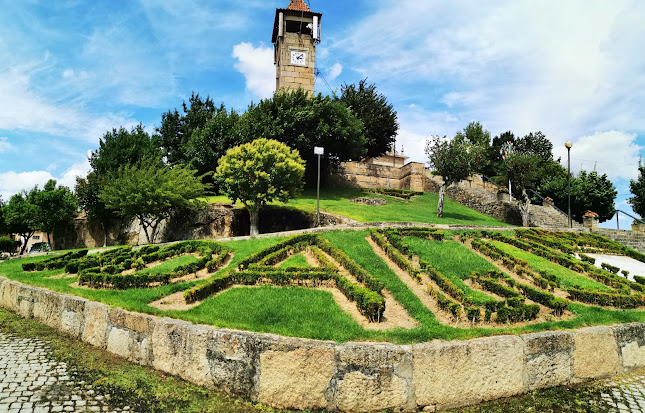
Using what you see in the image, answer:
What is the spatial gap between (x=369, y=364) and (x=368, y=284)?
3522mm

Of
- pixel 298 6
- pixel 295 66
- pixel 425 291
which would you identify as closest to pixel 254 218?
pixel 425 291

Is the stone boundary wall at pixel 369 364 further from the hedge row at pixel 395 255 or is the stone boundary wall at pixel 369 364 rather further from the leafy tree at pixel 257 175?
the leafy tree at pixel 257 175

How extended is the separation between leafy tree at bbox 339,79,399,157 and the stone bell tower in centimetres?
459

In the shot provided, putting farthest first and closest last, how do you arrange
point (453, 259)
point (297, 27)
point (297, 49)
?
point (297, 27) < point (297, 49) < point (453, 259)

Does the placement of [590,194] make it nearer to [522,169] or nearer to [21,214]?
[522,169]

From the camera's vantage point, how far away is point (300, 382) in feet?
21.7

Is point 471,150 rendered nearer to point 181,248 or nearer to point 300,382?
point 181,248

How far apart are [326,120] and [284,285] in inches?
995

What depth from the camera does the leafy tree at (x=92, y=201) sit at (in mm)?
31844

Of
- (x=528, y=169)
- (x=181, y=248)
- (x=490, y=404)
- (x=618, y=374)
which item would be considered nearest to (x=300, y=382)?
(x=490, y=404)

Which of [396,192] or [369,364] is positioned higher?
[396,192]

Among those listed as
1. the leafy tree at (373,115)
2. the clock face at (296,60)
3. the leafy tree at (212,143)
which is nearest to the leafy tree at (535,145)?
the leafy tree at (373,115)

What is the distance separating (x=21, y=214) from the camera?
34.9m

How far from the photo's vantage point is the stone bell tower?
4284 cm
